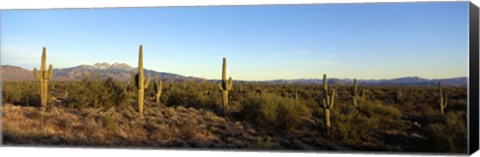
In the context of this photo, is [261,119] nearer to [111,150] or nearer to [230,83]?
[230,83]

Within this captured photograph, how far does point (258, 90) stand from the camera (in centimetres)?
1302

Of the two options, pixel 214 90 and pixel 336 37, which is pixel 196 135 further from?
pixel 336 37

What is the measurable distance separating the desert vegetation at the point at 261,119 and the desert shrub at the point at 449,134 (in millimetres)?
18

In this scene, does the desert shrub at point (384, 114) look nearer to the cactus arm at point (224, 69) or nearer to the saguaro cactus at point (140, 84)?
the cactus arm at point (224, 69)

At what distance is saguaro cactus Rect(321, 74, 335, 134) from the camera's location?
12069mm

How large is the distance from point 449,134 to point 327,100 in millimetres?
2641

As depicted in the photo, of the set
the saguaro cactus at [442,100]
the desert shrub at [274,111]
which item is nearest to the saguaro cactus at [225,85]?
the desert shrub at [274,111]

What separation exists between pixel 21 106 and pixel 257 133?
24.7 feet

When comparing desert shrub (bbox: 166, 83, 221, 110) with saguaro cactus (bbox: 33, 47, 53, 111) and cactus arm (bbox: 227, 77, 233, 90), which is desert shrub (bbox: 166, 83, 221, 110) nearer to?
cactus arm (bbox: 227, 77, 233, 90)

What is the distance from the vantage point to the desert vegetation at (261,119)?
1140 centimetres

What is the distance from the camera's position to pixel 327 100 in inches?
482

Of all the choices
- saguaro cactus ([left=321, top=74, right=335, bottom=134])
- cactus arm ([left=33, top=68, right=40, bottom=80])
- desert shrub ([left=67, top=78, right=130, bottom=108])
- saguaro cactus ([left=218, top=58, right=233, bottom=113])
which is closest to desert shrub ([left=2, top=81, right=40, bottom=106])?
cactus arm ([left=33, top=68, right=40, bottom=80])

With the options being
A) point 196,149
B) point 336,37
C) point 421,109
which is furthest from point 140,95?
point 421,109

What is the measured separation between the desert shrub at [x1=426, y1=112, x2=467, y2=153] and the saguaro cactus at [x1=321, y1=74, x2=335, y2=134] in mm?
2127
